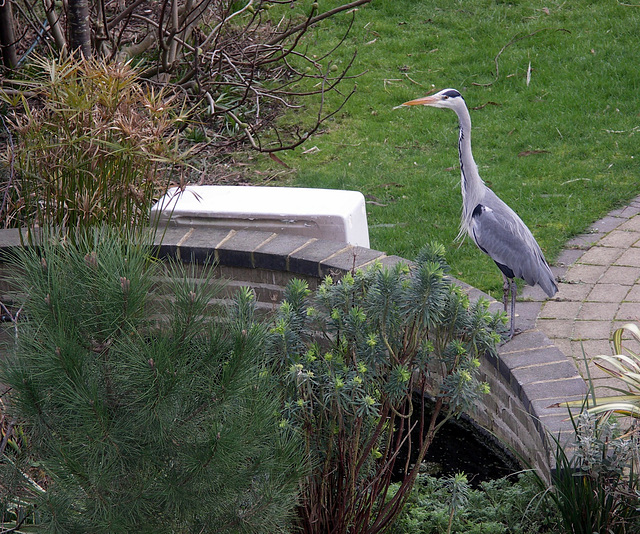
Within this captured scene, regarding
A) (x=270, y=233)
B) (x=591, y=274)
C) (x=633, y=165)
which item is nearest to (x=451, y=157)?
(x=633, y=165)

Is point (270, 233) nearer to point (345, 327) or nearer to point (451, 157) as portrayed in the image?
point (345, 327)

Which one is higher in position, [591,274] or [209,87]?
[209,87]

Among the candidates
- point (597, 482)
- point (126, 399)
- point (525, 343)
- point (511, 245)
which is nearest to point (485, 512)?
point (597, 482)

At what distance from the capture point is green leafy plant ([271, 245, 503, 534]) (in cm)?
245

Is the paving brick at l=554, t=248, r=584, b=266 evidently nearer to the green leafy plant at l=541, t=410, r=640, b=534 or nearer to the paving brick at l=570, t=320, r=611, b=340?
the paving brick at l=570, t=320, r=611, b=340

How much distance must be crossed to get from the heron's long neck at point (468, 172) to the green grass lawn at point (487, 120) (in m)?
0.94

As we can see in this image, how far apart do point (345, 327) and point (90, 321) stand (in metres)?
0.97

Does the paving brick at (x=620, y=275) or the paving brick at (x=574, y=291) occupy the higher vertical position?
the paving brick at (x=620, y=275)

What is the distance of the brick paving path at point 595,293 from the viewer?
4449 mm

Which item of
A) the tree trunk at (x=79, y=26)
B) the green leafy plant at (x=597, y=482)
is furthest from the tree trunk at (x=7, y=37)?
the green leafy plant at (x=597, y=482)

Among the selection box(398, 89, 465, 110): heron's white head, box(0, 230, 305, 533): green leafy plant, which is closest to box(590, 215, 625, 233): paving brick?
box(398, 89, 465, 110): heron's white head

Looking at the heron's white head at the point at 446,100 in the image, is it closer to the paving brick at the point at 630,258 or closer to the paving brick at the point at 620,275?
the paving brick at the point at 620,275

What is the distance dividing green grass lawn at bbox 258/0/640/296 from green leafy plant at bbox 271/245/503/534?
2562 millimetres

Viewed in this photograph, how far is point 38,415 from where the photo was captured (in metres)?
1.90
